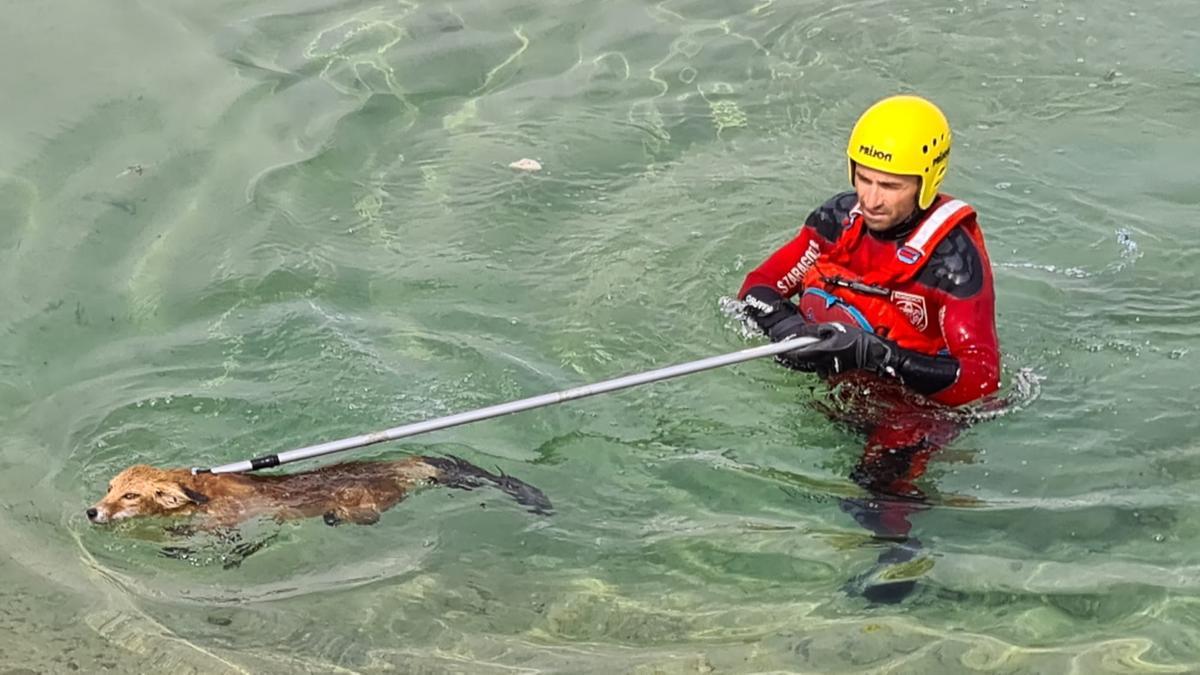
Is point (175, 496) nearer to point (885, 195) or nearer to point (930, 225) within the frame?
point (885, 195)

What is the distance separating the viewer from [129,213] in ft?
25.7

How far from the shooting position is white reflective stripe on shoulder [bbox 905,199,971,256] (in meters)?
5.71

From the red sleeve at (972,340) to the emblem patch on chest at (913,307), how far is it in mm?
131

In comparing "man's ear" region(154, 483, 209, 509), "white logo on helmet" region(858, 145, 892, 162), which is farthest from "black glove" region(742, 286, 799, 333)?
"man's ear" region(154, 483, 209, 509)

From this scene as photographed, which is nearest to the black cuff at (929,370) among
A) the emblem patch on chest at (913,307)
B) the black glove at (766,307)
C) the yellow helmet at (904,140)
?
the emblem patch on chest at (913,307)

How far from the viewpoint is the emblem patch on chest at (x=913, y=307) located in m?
5.84

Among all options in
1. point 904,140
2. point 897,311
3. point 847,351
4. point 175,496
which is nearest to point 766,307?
point 897,311

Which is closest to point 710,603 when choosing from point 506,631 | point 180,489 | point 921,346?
point 506,631

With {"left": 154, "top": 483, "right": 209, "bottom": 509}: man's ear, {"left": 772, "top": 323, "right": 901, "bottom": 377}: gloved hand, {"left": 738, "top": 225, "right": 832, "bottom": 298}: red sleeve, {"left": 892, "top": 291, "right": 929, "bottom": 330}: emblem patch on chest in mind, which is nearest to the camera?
{"left": 154, "top": 483, "right": 209, "bottom": 509}: man's ear

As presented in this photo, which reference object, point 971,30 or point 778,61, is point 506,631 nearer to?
point 778,61

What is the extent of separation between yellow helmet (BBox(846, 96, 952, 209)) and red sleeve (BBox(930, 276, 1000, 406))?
0.48 metres

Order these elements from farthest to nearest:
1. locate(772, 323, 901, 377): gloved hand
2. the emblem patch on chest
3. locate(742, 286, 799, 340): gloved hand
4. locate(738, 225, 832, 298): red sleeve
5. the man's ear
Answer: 1. locate(738, 225, 832, 298): red sleeve
2. locate(742, 286, 799, 340): gloved hand
3. the emblem patch on chest
4. locate(772, 323, 901, 377): gloved hand
5. the man's ear

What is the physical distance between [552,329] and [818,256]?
1474 millimetres

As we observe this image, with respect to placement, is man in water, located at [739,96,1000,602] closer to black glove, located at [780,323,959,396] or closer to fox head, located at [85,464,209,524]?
black glove, located at [780,323,959,396]
